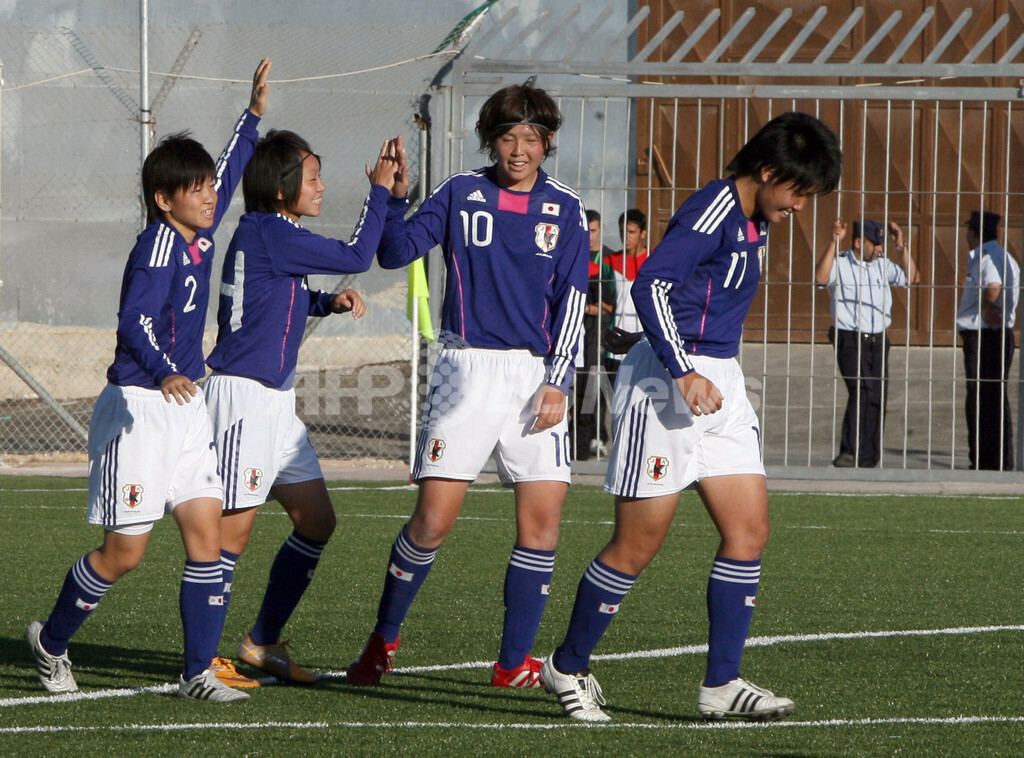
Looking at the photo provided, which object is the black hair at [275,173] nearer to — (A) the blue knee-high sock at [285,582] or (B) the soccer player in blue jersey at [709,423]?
(A) the blue knee-high sock at [285,582]

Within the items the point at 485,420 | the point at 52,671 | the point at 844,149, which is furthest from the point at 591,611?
the point at 844,149

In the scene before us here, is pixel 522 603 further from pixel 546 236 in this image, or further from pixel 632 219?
pixel 632 219

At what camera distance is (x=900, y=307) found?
13461 millimetres

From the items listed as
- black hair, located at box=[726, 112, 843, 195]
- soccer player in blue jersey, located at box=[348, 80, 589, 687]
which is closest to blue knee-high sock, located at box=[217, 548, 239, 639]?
soccer player in blue jersey, located at box=[348, 80, 589, 687]

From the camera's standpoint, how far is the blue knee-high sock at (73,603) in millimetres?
4578

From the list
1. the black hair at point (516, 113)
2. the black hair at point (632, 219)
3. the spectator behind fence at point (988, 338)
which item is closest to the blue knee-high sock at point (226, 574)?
the black hair at point (516, 113)

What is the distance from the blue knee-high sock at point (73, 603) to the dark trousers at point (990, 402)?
7.84 meters

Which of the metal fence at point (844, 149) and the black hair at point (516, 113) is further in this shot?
the metal fence at point (844, 149)

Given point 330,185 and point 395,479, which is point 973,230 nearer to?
point 395,479

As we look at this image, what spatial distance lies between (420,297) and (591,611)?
263 inches

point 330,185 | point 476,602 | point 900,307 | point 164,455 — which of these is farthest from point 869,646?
point 330,185

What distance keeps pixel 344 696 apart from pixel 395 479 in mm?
6327

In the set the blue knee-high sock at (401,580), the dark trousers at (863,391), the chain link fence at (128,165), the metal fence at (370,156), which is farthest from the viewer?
the chain link fence at (128,165)

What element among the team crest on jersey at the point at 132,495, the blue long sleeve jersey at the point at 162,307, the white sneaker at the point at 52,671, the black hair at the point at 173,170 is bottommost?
the white sneaker at the point at 52,671
